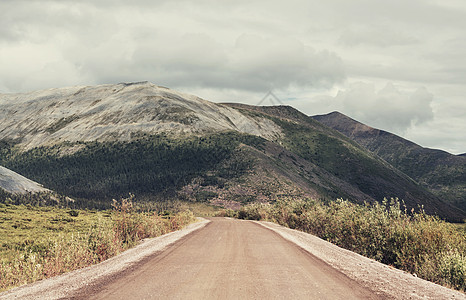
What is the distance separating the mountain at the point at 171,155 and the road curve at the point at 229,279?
76.0m

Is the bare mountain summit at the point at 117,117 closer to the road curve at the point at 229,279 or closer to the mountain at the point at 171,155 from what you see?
the mountain at the point at 171,155

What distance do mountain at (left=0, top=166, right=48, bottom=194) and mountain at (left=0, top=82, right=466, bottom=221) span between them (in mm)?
11019

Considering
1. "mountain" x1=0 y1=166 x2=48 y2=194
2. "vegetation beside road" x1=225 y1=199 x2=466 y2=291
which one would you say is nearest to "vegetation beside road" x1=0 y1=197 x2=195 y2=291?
"vegetation beside road" x1=225 y1=199 x2=466 y2=291

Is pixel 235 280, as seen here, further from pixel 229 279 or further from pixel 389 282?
pixel 389 282

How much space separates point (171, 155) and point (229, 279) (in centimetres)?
11294

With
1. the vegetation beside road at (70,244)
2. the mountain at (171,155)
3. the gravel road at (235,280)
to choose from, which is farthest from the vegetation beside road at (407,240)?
the mountain at (171,155)

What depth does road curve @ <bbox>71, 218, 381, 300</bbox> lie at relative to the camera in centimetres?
747

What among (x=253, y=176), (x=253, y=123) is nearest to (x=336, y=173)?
(x=253, y=123)

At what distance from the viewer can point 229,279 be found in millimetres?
8734

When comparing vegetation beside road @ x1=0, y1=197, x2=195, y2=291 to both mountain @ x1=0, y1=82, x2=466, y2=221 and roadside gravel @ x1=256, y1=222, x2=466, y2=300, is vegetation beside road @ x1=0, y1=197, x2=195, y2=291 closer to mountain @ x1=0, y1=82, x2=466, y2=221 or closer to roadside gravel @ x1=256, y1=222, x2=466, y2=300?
roadside gravel @ x1=256, y1=222, x2=466, y2=300

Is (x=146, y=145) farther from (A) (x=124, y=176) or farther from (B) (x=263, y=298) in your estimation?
(B) (x=263, y=298)

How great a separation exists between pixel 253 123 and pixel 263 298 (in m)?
182

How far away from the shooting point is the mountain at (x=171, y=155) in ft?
337

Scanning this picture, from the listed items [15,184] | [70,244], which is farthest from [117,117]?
[70,244]
